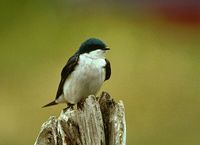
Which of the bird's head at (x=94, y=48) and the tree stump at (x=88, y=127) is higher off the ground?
the bird's head at (x=94, y=48)

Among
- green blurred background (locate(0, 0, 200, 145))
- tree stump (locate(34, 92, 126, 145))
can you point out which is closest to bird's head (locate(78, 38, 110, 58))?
tree stump (locate(34, 92, 126, 145))

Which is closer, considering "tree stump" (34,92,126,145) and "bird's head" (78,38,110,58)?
"tree stump" (34,92,126,145)

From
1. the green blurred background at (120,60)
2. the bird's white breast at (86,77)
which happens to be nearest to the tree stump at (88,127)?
the bird's white breast at (86,77)

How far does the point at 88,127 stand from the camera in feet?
8.82

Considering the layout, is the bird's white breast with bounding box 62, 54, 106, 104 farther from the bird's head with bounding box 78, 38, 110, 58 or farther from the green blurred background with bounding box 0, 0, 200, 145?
the green blurred background with bounding box 0, 0, 200, 145

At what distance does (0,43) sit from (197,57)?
1852 millimetres

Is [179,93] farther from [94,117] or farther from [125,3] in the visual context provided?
[94,117]

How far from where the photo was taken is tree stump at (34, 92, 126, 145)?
2.68 metres

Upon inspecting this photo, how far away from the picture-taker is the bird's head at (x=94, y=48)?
12.7 ft

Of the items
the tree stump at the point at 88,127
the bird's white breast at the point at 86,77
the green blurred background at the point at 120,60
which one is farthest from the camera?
the green blurred background at the point at 120,60

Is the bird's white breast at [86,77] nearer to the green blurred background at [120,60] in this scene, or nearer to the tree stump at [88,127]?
the tree stump at [88,127]

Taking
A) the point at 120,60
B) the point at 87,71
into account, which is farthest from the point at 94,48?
the point at 120,60

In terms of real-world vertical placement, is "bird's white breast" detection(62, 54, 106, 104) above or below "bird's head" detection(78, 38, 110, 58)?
below

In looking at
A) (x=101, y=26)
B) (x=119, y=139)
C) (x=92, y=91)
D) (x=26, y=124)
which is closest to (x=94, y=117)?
(x=119, y=139)
